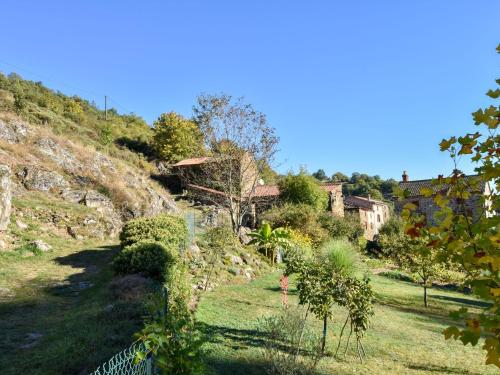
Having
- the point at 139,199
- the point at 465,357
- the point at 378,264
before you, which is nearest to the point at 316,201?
the point at 378,264

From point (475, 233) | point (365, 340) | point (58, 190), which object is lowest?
point (365, 340)

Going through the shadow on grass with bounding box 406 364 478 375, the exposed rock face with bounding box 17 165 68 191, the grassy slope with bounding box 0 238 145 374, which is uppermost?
the exposed rock face with bounding box 17 165 68 191

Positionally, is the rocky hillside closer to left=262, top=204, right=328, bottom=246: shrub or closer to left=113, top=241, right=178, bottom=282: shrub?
left=113, top=241, right=178, bottom=282: shrub

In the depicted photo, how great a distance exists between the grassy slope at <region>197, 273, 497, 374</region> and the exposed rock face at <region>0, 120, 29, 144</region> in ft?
47.5

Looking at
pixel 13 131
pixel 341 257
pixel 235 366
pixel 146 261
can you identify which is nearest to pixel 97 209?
pixel 13 131

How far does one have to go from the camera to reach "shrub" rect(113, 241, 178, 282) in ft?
29.2

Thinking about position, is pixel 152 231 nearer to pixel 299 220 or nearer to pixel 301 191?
pixel 299 220

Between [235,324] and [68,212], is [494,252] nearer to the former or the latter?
[235,324]

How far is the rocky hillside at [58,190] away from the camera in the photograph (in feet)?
45.8

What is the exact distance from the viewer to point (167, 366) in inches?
134

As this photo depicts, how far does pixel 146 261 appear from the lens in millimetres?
8922

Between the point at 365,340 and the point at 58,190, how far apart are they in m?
15.4

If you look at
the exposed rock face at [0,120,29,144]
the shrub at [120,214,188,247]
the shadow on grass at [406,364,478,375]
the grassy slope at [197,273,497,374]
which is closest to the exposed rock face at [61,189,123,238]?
the exposed rock face at [0,120,29,144]

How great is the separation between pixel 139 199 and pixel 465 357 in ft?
59.2
